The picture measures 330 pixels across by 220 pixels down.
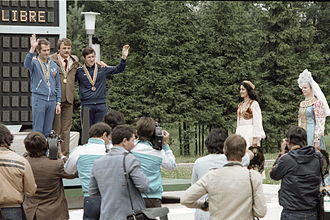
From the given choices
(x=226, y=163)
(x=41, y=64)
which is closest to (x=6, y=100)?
(x=41, y=64)

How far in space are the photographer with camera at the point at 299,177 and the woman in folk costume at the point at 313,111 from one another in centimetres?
513

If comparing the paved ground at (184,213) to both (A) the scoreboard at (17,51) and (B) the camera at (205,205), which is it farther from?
(B) the camera at (205,205)

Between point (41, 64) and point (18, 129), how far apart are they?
2714mm

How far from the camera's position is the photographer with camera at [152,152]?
863cm

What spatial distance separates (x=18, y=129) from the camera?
15734 mm

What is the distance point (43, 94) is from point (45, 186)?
14.1 feet

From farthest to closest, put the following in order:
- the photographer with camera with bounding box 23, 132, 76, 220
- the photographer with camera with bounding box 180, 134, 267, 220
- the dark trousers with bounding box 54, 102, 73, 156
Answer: the dark trousers with bounding box 54, 102, 73, 156 → the photographer with camera with bounding box 23, 132, 76, 220 → the photographer with camera with bounding box 180, 134, 267, 220

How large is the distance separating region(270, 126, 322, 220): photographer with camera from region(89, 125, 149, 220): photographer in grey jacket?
153 centimetres

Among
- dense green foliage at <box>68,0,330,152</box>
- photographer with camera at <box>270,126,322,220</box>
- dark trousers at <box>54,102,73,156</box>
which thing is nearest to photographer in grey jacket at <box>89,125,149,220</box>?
photographer with camera at <box>270,126,322,220</box>

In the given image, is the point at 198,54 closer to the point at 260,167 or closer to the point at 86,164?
the point at 260,167

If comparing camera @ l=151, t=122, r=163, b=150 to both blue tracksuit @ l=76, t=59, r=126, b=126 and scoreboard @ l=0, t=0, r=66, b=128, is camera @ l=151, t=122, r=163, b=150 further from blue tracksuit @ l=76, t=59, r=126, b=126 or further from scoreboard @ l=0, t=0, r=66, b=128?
scoreboard @ l=0, t=0, r=66, b=128

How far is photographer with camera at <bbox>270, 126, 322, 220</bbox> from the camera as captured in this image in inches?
344

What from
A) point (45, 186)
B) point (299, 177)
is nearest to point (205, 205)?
point (299, 177)

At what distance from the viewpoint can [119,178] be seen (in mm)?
7973
